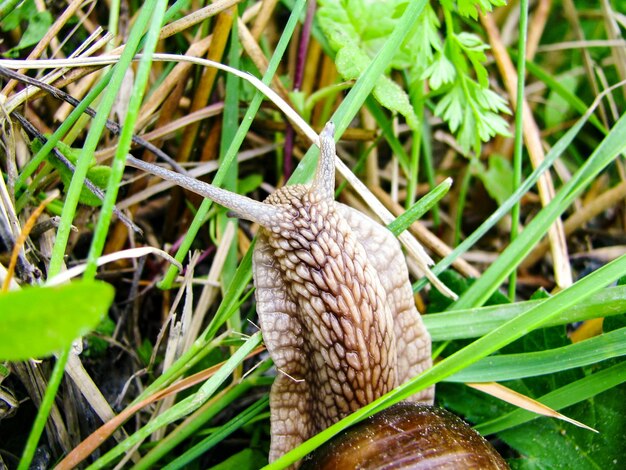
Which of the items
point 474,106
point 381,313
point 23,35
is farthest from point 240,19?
point 381,313

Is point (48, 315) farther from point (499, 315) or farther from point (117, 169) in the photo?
point (499, 315)

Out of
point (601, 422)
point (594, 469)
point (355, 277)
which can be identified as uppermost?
point (355, 277)

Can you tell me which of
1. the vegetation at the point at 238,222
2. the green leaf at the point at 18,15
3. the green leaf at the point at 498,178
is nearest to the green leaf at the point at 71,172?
the vegetation at the point at 238,222

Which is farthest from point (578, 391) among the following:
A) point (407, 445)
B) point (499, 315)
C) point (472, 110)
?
point (472, 110)

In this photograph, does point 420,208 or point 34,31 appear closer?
point 420,208

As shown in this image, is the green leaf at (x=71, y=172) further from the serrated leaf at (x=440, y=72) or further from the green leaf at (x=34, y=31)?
the serrated leaf at (x=440, y=72)

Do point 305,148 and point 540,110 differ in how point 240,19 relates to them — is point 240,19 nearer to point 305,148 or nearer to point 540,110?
point 305,148
